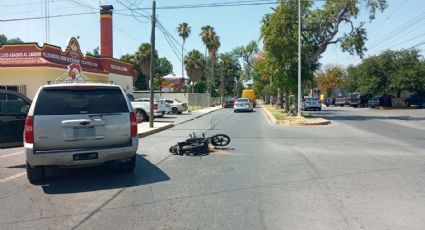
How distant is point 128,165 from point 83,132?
1426 millimetres

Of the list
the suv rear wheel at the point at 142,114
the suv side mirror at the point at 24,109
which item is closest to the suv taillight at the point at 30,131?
the suv side mirror at the point at 24,109

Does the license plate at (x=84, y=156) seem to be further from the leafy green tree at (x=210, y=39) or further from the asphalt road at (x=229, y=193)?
the leafy green tree at (x=210, y=39)

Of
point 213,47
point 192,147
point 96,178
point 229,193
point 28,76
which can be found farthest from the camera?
point 213,47

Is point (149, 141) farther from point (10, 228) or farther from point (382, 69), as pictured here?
point (382, 69)

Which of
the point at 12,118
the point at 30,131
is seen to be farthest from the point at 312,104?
the point at 30,131

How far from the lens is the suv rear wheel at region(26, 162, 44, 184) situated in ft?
27.1

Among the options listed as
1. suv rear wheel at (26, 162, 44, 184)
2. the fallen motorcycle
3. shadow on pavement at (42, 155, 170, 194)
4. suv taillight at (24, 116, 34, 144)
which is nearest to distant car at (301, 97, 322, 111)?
the fallen motorcycle

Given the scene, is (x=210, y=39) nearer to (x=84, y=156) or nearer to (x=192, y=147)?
(x=192, y=147)

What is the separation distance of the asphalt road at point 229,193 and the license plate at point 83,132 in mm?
932

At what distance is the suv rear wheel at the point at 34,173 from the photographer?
27.1 feet

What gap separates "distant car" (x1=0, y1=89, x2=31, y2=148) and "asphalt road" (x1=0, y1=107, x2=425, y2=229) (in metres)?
0.72

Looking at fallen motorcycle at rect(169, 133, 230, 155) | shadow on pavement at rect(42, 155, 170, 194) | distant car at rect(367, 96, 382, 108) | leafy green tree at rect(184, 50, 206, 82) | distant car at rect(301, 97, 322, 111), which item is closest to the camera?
shadow on pavement at rect(42, 155, 170, 194)

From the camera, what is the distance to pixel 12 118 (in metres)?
9.74

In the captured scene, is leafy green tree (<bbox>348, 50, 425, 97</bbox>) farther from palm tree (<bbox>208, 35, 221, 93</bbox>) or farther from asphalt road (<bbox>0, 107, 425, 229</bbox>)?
asphalt road (<bbox>0, 107, 425, 229</bbox>)
